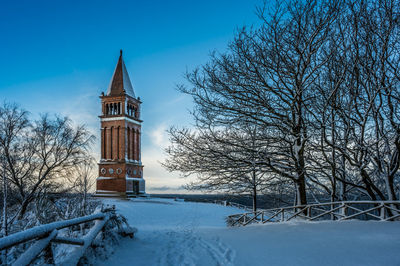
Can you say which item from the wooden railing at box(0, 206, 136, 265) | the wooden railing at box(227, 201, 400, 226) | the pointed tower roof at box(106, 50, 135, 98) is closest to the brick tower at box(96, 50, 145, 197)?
the pointed tower roof at box(106, 50, 135, 98)

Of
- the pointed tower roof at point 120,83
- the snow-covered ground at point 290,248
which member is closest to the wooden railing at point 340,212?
the snow-covered ground at point 290,248

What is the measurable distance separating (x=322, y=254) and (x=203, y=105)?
7.17 metres

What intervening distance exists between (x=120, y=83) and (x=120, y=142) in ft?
30.7

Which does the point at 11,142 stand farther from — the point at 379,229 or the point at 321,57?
the point at 379,229

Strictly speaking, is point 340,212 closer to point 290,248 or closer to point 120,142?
point 290,248

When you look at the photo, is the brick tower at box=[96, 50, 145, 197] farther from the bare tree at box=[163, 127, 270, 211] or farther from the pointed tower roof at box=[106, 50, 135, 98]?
the bare tree at box=[163, 127, 270, 211]

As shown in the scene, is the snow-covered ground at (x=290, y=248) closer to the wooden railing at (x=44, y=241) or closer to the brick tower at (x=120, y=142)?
the wooden railing at (x=44, y=241)

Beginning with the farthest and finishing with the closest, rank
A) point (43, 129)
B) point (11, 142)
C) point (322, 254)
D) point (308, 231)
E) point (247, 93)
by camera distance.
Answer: point (43, 129), point (11, 142), point (247, 93), point (308, 231), point (322, 254)

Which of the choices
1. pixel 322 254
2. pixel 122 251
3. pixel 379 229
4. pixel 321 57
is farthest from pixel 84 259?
pixel 321 57

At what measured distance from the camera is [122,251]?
6.16 metres

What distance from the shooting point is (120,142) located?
139ft

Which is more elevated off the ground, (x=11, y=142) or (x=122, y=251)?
(x=11, y=142)

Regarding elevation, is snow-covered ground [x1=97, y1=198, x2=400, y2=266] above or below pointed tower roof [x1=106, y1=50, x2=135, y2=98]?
below

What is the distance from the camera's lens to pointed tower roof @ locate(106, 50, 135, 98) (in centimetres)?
4362
